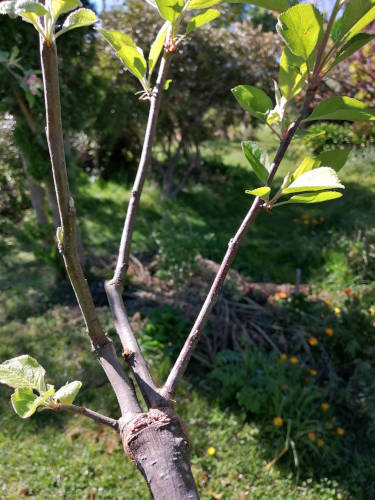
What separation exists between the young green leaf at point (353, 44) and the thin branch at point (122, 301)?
10.0 inches

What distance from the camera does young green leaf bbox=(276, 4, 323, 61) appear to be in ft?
1.32

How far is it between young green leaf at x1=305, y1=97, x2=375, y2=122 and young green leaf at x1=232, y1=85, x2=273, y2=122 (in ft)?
0.23

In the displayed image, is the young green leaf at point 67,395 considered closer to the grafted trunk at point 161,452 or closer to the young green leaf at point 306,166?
the grafted trunk at point 161,452

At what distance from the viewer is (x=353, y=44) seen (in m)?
0.44

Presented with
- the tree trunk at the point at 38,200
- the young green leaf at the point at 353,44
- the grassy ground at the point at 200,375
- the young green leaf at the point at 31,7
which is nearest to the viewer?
the young green leaf at the point at 31,7

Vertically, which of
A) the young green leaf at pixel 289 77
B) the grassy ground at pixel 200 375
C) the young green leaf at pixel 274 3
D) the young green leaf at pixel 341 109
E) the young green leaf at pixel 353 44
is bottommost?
the grassy ground at pixel 200 375

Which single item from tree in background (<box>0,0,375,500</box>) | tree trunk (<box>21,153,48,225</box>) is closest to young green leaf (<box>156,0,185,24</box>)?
tree in background (<box>0,0,375,500</box>)

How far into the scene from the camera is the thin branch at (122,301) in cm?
52

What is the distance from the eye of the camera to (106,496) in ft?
7.66

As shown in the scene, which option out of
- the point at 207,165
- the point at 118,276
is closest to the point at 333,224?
the point at 207,165

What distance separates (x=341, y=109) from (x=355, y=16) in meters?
0.11

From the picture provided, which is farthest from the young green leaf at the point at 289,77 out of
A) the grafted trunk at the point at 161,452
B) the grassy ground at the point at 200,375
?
the grassy ground at the point at 200,375

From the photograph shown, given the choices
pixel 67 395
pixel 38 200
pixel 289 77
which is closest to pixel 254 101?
pixel 289 77

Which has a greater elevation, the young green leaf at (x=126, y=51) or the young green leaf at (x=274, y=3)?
the young green leaf at (x=274, y=3)
